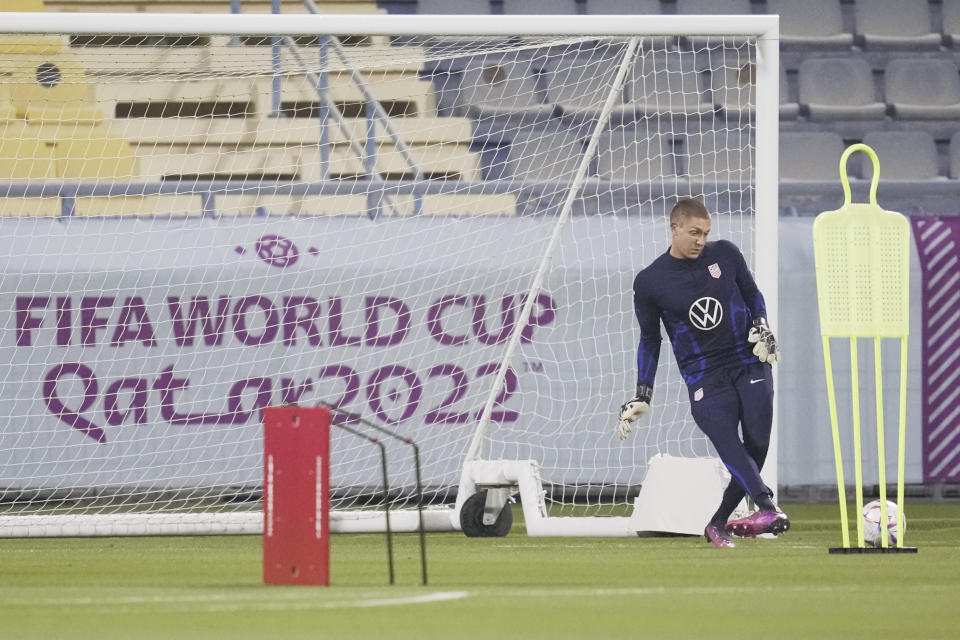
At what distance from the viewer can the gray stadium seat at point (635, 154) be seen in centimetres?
1040

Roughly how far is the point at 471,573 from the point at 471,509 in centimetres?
215

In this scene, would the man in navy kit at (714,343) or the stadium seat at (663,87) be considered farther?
the stadium seat at (663,87)

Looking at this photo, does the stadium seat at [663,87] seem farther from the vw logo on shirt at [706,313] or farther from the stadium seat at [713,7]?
the vw logo on shirt at [706,313]

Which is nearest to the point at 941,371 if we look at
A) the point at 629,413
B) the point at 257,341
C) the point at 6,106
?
the point at 629,413

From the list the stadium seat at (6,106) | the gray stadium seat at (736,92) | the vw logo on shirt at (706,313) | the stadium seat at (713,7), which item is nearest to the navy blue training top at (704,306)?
the vw logo on shirt at (706,313)

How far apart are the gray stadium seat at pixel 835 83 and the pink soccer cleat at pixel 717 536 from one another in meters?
6.27

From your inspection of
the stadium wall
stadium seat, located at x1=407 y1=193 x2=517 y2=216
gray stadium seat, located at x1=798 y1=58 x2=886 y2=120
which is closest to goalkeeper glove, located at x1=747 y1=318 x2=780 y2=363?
the stadium wall

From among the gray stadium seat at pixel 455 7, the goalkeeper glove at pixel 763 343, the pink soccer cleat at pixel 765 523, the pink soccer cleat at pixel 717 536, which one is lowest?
the pink soccer cleat at pixel 717 536

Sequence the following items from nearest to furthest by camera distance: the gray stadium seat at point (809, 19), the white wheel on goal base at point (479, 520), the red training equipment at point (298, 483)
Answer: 1. the red training equipment at point (298, 483)
2. the white wheel on goal base at point (479, 520)
3. the gray stadium seat at point (809, 19)

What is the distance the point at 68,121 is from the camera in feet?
32.8

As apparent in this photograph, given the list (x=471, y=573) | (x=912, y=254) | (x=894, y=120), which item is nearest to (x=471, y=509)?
(x=471, y=573)

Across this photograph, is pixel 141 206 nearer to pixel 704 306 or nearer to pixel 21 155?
pixel 21 155

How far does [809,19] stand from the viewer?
41.7 feet

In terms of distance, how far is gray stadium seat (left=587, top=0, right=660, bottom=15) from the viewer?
12336 mm
